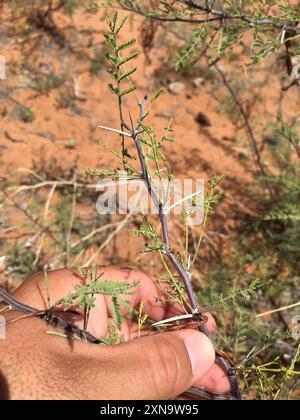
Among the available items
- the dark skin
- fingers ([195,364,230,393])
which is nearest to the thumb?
the dark skin

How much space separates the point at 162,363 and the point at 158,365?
13 mm

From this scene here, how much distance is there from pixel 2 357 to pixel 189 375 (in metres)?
0.47

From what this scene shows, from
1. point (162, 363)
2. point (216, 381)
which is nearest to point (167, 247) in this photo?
point (162, 363)

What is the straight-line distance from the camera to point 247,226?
3266 mm

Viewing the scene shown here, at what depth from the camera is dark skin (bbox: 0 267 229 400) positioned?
100 centimetres

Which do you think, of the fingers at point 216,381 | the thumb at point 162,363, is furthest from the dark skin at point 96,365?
the fingers at point 216,381

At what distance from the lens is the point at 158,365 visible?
3.63 feet

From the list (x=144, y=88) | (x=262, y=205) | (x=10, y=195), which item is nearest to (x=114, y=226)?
(x=10, y=195)

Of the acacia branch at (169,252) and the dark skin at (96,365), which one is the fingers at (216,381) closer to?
the acacia branch at (169,252)

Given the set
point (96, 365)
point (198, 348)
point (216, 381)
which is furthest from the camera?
point (216, 381)

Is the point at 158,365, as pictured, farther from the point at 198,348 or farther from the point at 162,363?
the point at 198,348

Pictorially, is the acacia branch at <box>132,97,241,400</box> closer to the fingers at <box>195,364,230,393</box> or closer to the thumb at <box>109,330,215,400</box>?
the thumb at <box>109,330,215,400</box>

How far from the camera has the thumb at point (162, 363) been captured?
3.49ft
